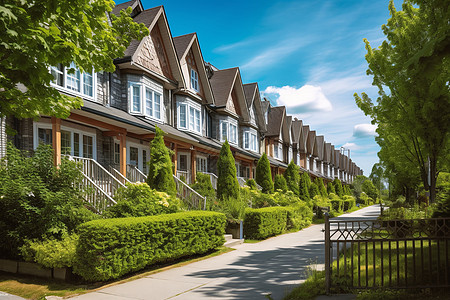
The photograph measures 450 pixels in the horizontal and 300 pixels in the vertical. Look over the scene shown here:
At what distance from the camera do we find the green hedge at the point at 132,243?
292 inches

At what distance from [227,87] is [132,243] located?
21.3m

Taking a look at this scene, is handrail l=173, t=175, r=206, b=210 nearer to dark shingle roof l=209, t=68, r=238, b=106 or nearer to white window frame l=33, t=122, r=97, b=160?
white window frame l=33, t=122, r=97, b=160

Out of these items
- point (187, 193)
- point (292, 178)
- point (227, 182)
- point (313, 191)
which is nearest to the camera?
point (187, 193)

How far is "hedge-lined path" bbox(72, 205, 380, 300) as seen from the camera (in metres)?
6.96

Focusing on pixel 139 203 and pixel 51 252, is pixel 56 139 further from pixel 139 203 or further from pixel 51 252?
pixel 51 252

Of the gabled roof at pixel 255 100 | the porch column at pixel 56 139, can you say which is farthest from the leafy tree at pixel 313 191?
the porch column at pixel 56 139

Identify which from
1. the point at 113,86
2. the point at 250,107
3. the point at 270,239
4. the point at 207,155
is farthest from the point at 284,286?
the point at 250,107

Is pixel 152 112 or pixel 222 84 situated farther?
pixel 222 84

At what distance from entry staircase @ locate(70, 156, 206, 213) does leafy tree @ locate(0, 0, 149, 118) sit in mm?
2916

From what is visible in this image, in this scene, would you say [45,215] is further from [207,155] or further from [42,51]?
[207,155]

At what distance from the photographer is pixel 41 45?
6.14 metres

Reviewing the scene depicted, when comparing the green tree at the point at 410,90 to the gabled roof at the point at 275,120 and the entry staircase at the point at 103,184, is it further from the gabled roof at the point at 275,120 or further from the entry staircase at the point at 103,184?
the gabled roof at the point at 275,120

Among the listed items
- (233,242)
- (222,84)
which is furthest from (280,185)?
(233,242)

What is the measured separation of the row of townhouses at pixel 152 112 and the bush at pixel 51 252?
398 centimetres
